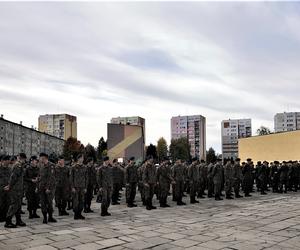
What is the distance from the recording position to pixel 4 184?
12.1 m

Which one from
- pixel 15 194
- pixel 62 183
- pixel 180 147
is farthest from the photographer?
pixel 180 147

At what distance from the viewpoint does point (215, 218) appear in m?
12.0

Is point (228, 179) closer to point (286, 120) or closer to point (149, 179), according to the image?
point (149, 179)

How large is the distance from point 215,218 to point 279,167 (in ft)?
40.1

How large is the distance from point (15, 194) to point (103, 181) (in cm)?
300

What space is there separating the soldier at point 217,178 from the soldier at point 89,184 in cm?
593

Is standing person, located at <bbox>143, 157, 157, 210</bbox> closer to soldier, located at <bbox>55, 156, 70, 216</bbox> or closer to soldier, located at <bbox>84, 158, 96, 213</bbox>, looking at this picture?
soldier, located at <bbox>84, 158, 96, 213</bbox>

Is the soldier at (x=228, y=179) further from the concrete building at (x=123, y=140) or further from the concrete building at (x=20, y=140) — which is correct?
the concrete building at (x=20, y=140)

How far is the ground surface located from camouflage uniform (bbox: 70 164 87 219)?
39 cm

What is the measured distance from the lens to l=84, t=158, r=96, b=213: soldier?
13.6 m

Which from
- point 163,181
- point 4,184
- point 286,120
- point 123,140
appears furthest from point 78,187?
point 286,120

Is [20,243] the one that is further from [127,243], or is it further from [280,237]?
[280,237]

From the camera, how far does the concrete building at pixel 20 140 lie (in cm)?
6606

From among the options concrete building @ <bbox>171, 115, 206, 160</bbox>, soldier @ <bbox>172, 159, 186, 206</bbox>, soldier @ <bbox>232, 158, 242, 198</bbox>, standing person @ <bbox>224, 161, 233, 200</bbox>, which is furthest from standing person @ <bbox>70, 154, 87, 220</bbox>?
concrete building @ <bbox>171, 115, 206, 160</bbox>
